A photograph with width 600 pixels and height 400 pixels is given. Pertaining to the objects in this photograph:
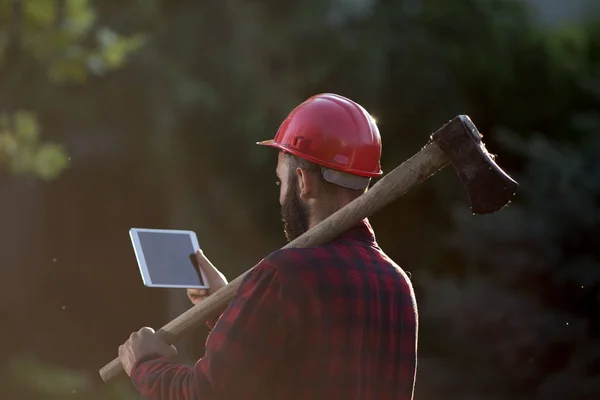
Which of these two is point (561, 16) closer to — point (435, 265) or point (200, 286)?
point (435, 265)

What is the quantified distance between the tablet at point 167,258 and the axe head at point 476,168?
41.0 inches

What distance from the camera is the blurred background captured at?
993cm

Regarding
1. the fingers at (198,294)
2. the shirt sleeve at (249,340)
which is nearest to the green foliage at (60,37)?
the fingers at (198,294)

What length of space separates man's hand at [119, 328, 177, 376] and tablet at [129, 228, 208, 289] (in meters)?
0.36

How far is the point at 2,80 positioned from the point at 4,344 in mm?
5543

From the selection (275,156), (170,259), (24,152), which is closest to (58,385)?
(275,156)

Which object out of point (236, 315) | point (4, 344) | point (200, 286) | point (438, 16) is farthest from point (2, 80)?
point (236, 315)

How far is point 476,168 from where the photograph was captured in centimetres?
309

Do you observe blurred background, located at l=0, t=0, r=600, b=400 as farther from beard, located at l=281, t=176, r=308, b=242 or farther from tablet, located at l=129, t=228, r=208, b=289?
beard, located at l=281, t=176, r=308, b=242

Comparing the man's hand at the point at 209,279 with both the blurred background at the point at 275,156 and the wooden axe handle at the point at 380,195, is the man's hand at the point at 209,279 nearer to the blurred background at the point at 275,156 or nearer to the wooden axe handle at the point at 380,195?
the wooden axe handle at the point at 380,195

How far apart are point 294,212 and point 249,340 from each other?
18.3 inches

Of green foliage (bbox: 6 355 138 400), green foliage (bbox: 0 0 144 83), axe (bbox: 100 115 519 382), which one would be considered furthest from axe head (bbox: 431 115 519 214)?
green foliage (bbox: 6 355 138 400)

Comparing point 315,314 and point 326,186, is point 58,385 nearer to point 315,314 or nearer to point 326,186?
point 326,186

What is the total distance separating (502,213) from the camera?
10156 millimetres
